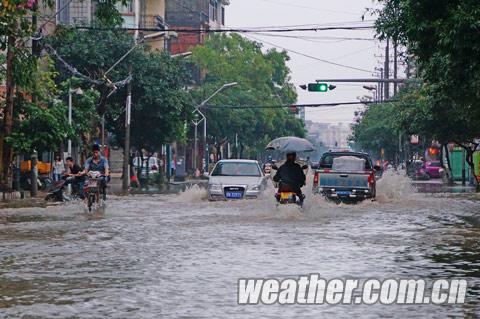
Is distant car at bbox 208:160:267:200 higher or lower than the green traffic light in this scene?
lower

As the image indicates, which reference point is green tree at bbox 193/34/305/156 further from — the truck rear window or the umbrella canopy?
the truck rear window

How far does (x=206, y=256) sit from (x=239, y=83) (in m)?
93.8

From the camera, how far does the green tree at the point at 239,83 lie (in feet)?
350

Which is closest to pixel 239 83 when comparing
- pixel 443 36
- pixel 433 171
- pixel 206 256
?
pixel 433 171

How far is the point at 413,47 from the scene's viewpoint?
93.9ft

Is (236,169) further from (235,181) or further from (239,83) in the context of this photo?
(239,83)

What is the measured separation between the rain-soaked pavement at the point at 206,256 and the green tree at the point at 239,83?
2998 inches

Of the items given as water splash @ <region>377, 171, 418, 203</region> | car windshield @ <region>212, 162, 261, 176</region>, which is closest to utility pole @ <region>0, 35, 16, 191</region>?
car windshield @ <region>212, 162, 261, 176</region>

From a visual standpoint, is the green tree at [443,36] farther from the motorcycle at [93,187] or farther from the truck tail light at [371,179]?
the motorcycle at [93,187]

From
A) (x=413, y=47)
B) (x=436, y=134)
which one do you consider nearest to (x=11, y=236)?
(x=413, y=47)

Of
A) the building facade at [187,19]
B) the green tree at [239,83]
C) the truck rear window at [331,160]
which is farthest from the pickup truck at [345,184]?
the building facade at [187,19]

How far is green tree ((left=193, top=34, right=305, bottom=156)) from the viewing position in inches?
4200

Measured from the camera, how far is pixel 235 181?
113ft

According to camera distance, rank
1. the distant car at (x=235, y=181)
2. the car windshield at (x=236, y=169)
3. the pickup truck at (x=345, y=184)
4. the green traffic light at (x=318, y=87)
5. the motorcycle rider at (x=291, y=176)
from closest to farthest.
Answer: the motorcycle rider at (x=291, y=176), the distant car at (x=235, y=181), the pickup truck at (x=345, y=184), the car windshield at (x=236, y=169), the green traffic light at (x=318, y=87)
